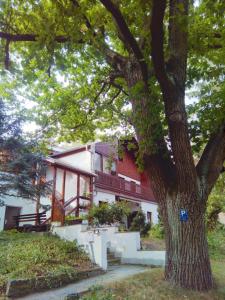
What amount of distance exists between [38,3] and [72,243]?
751 centimetres

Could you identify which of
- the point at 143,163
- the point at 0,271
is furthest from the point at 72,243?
the point at 143,163

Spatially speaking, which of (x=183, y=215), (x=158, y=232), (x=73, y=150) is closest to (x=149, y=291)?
(x=183, y=215)

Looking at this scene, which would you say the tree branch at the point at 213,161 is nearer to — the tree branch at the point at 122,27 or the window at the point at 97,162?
the tree branch at the point at 122,27

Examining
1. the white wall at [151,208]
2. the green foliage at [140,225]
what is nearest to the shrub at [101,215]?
the green foliage at [140,225]

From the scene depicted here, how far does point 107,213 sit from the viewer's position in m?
13.8

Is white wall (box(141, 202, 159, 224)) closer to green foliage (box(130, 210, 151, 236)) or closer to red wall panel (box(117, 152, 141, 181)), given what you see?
red wall panel (box(117, 152, 141, 181))

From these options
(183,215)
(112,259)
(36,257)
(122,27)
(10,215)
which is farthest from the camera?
(10,215)

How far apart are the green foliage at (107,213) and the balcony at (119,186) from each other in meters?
5.67

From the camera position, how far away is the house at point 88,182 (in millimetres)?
14345

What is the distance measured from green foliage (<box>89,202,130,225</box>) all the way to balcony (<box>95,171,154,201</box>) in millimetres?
5675

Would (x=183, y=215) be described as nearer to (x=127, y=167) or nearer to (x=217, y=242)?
(x=217, y=242)

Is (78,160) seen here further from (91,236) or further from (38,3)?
(38,3)

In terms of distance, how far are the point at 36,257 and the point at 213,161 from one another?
→ 5.41 m

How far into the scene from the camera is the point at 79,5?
5.75 m
